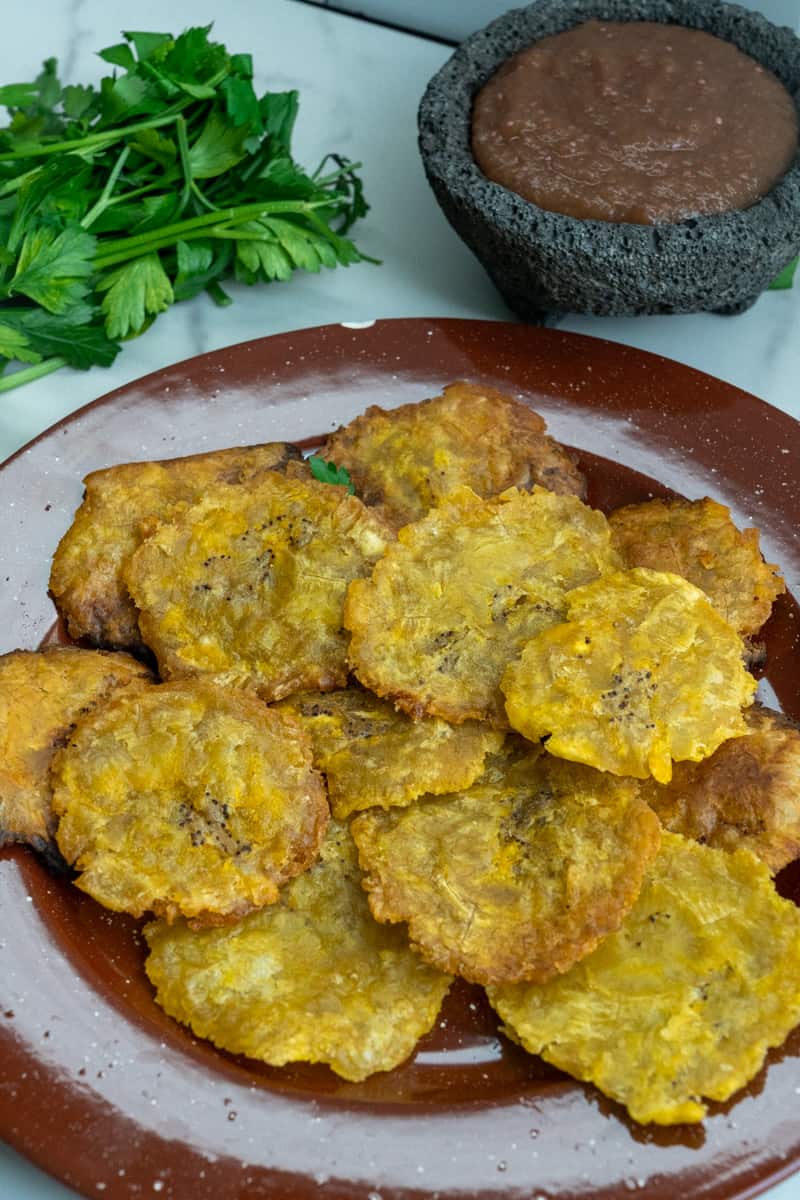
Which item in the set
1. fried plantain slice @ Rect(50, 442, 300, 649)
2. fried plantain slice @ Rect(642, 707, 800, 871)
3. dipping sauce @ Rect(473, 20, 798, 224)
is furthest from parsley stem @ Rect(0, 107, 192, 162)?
fried plantain slice @ Rect(642, 707, 800, 871)

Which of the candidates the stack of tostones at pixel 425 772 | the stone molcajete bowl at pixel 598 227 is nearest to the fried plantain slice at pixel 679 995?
the stack of tostones at pixel 425 772

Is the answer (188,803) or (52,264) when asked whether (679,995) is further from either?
(52,264)

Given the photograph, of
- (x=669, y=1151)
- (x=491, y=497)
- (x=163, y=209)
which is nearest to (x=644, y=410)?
(x=491, y=497)

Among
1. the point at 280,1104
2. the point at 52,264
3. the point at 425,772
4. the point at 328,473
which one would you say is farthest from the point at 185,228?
the point at 280,1104

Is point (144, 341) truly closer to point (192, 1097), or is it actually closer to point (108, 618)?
point (108, 618)

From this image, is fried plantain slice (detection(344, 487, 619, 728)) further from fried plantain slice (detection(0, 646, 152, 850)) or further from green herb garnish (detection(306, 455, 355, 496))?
fried plantain slice (detection(0, 646, 152, 850))

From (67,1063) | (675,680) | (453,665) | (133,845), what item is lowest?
(67,1063)

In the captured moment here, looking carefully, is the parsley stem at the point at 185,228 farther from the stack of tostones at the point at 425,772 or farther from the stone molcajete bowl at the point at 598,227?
the stack of tostones at the point at 425,772
